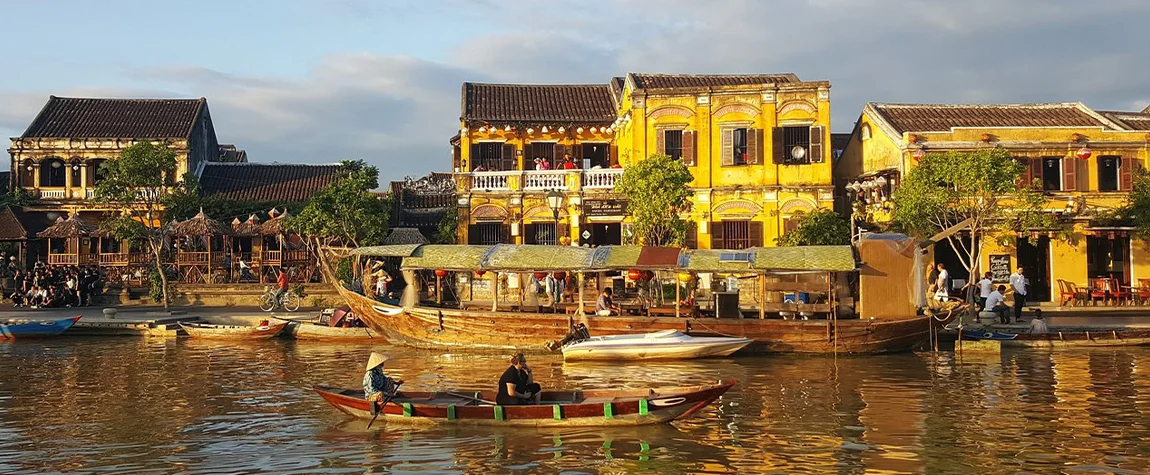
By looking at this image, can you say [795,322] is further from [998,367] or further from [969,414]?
[969,414]

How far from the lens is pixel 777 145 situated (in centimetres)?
3153

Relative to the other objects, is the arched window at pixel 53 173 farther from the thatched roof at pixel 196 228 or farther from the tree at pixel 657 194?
the tree at pixel 657 194

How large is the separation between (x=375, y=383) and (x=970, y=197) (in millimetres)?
19567

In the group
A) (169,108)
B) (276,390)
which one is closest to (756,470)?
(276,390)

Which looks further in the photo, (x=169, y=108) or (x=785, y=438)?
(x=169, y=108)

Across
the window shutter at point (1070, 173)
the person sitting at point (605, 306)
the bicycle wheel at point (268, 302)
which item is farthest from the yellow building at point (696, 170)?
the person sitting at point (605, 306)

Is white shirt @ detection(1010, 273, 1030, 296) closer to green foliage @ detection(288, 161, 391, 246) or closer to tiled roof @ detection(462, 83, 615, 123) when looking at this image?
tiled roof @ detection(462, 83, 615, 123)

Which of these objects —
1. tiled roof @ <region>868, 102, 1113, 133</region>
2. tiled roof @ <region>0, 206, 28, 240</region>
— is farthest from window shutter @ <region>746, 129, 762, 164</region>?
tiled roof @ <region>0, 206, 28, 240</region>

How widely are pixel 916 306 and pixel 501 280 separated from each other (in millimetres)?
11290

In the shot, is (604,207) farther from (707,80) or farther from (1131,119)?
(1131,119)

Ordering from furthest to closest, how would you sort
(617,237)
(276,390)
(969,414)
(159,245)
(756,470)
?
(617,237) → (159,245) → (276,390) → (969,414) → (756,470)

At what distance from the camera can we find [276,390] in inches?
707

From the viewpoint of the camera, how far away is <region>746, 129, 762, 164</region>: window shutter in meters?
31.6

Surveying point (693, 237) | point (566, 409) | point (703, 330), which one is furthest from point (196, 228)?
point (566, 409)
